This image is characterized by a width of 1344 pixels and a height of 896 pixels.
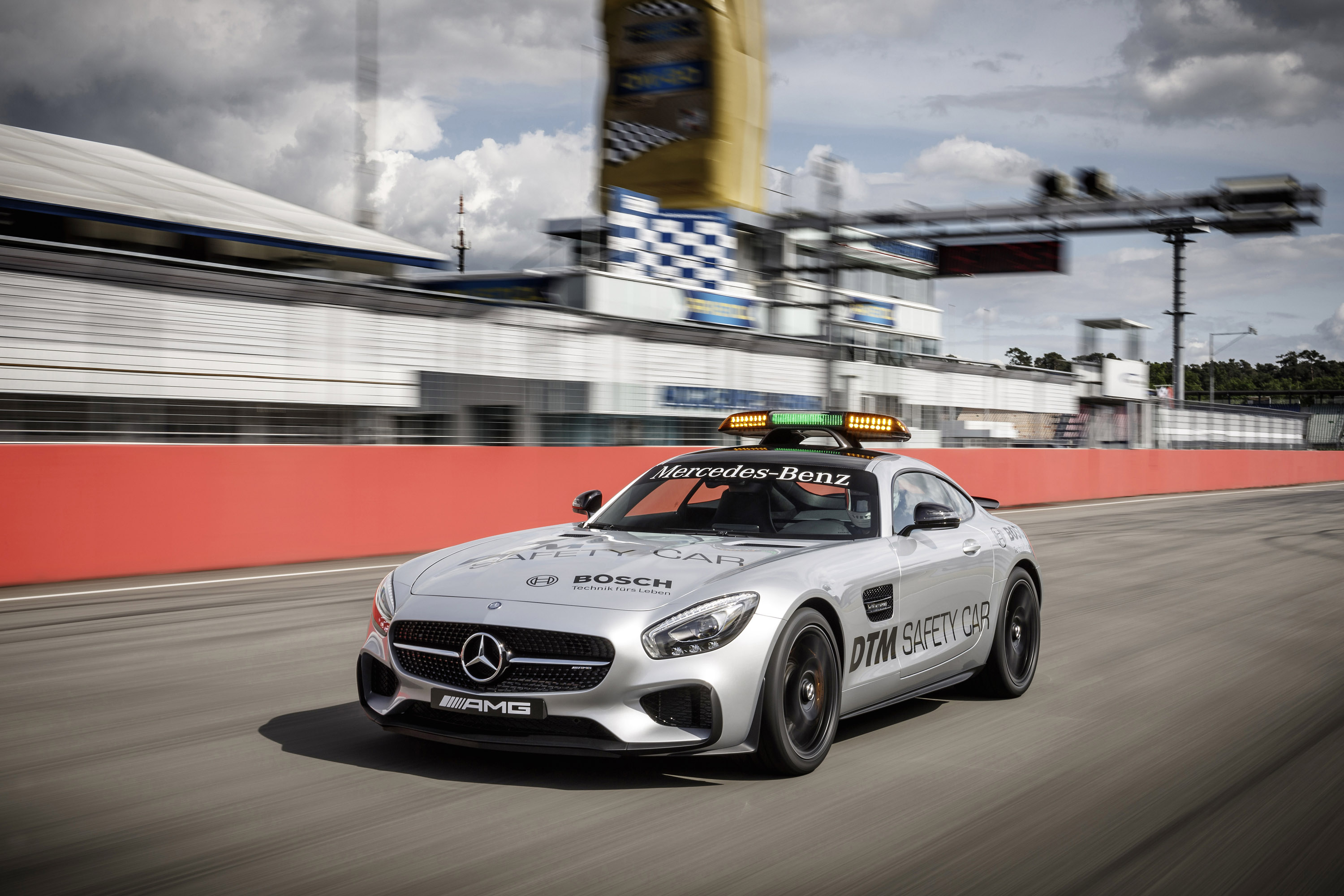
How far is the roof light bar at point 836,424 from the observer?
22.5 ft

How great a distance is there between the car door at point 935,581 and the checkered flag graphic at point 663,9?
31.9 metres

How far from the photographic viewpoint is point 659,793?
4.84m

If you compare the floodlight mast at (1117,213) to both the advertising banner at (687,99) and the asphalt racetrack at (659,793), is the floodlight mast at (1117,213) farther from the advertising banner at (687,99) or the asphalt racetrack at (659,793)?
the asphalt racetrack at (659,793)

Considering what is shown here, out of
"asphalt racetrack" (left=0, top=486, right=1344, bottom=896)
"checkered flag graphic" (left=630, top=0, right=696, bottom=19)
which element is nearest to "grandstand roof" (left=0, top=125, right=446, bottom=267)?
"checkered flag graphic" (left=630, top=0, right=696, bottom=19)

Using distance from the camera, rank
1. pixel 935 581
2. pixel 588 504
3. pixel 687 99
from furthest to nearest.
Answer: pixel 687 99 → pixel 588 504 → pixel 935 581

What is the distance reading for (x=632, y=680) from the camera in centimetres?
462

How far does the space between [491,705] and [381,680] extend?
65cm

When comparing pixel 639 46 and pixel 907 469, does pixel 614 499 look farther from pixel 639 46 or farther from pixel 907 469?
pixel 639 46

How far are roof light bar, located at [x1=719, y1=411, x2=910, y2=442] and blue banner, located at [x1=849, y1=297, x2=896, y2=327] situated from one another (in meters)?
51.8

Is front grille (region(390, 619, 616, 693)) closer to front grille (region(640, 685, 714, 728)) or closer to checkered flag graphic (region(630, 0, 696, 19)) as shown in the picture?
front grille (region(640, 685, 714, 728))

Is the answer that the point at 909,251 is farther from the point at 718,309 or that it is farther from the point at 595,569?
the point at 595,569

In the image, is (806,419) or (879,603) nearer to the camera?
(879,603)

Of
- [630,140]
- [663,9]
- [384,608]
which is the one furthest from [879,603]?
[630,140]

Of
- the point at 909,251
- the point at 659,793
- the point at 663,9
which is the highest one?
the point at 663,9
